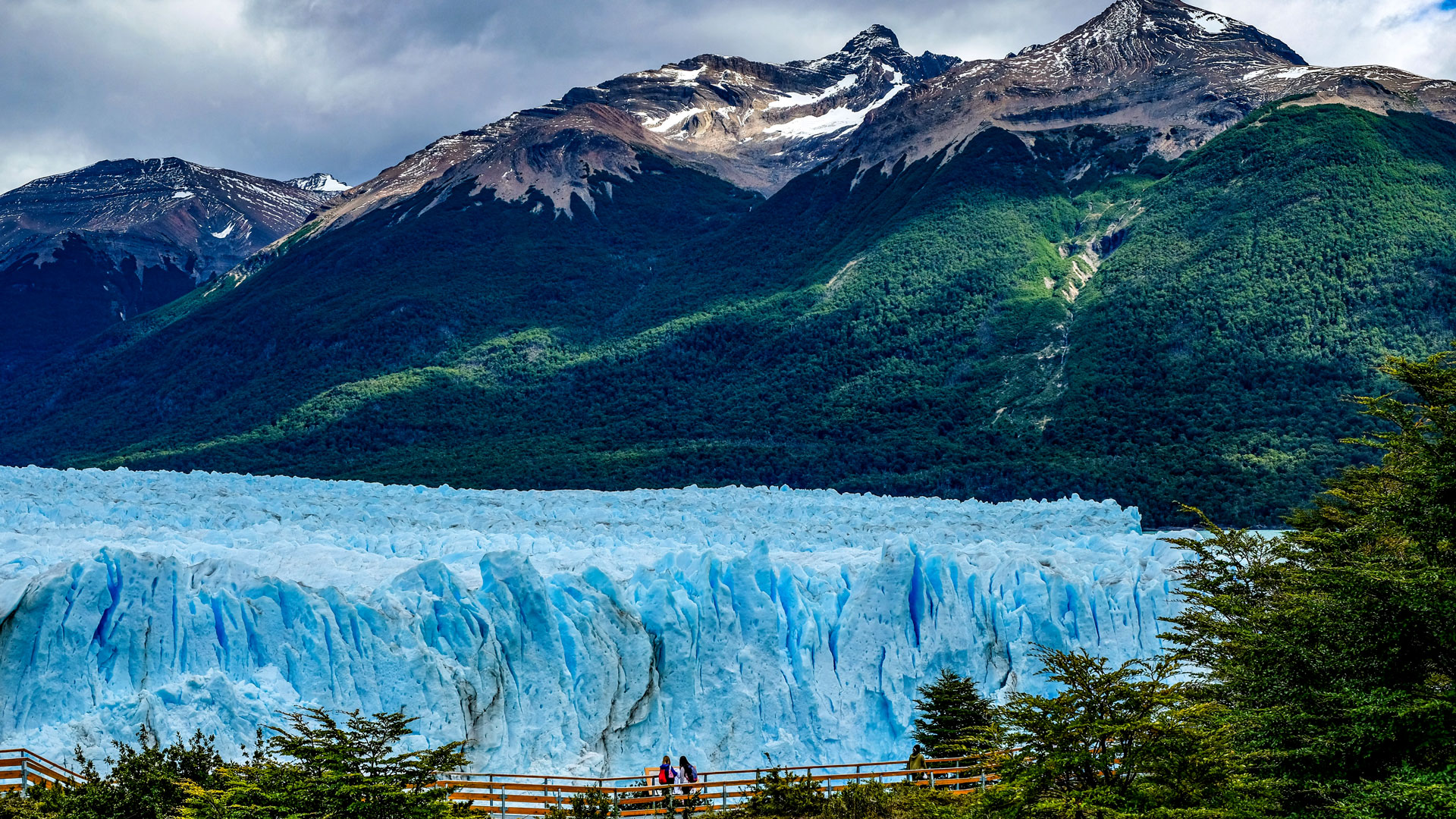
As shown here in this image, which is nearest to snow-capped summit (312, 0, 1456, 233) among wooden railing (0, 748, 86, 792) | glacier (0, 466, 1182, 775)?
glacier (0, 466, 1182, 775)

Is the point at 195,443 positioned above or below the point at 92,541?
above

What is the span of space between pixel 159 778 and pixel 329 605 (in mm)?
7720

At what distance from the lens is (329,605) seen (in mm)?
22234

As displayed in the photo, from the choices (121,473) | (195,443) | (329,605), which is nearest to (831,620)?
(329,605)

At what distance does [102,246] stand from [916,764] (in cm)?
16912

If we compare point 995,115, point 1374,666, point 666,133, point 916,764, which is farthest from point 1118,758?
point 666,133

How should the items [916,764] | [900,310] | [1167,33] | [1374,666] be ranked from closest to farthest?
[1374,666] → [916,764] → [900,310] → [1167,33]

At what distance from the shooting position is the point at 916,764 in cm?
1900

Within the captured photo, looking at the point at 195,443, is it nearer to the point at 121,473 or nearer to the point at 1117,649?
the point at 121,473

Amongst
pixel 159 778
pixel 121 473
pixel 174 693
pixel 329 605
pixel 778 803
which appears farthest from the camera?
pixel 121 473

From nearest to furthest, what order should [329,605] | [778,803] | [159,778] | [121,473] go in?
[159,778] < [778,803] < [329,605] < [121,473]

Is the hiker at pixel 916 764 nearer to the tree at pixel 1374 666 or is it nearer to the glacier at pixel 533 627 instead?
the glacier at pixel 533 627

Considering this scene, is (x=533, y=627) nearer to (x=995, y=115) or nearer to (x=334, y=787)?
(x=334, y=787)

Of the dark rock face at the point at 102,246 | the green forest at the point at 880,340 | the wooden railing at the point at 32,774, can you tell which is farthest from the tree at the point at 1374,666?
the dark rock face at the point at 102,246
